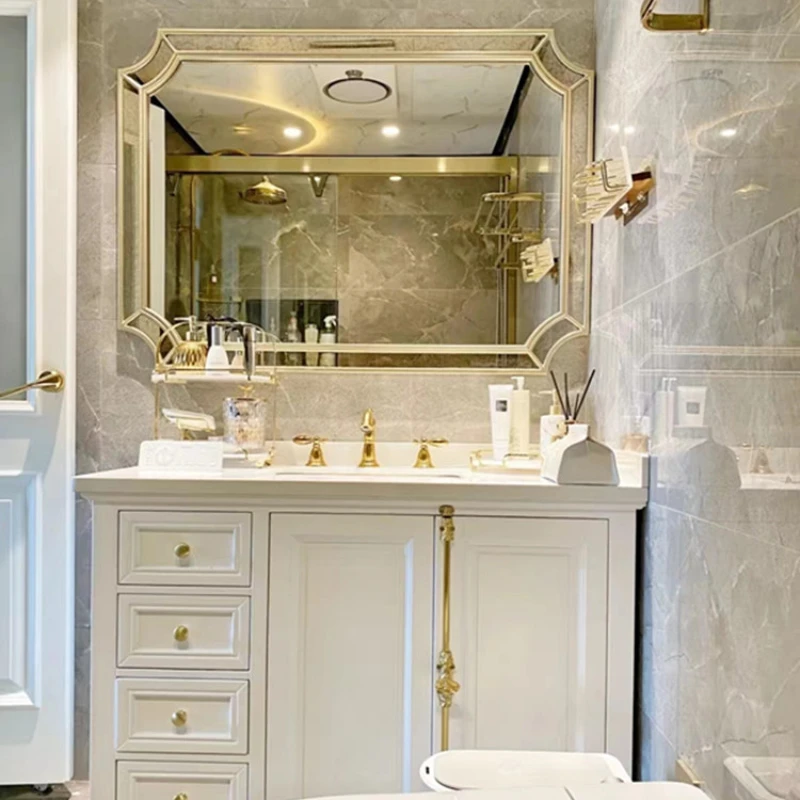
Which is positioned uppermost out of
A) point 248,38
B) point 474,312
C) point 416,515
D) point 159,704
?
point 248,38

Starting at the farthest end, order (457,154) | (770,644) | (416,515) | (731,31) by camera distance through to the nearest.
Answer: (457,154) → (416,515) → (731,31) → (770,644)

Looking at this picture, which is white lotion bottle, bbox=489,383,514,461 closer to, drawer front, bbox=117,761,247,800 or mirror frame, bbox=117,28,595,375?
mirror frame, bbox=117,28,595,375

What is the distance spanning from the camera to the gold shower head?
1.85 meters

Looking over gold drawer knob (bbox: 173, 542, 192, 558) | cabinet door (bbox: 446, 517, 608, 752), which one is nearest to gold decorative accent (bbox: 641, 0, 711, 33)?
cabinet door (bbox: 446, 517, 608, 752)

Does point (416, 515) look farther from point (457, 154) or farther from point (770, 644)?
point (457, 154)

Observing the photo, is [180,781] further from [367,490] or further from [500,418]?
[500,418]

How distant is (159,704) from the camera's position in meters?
1.40

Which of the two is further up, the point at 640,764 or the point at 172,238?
the point at 172,238

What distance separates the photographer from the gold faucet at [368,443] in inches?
71.9

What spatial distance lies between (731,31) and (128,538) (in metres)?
1.35

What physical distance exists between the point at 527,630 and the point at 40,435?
130cm

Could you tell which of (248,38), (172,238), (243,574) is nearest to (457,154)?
(248,38)

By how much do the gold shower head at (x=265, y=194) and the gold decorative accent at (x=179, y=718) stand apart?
123 cm

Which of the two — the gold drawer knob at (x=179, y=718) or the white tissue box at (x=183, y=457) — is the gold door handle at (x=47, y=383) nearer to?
the white tissue box at (x=183, y=457)
